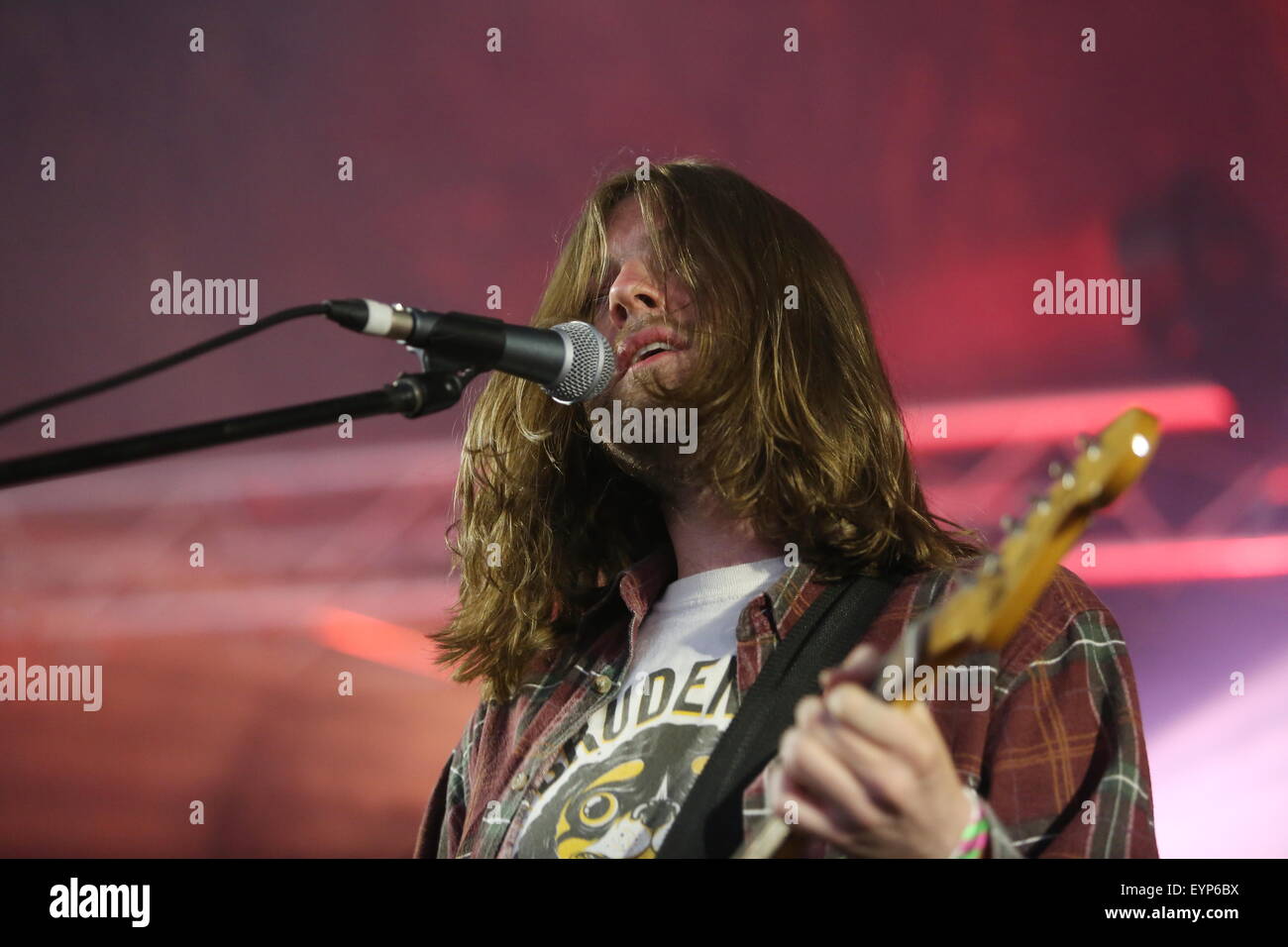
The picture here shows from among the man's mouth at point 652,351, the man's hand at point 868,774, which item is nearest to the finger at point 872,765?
the man's hand at point 868,774

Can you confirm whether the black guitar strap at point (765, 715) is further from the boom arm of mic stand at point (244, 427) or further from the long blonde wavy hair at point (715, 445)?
the boom arm of mic stand at point (244, 427)

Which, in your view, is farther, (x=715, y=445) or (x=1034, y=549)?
(x=715, y=445)

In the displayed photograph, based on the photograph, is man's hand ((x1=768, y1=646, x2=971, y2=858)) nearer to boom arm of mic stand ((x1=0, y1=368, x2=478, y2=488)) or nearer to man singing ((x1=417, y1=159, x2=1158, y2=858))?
man singing ((x1=417, y1=159, x2=1158, y2=858))

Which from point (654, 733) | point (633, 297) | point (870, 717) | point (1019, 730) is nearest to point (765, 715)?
point (654, 733)

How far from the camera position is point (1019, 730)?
57.7 inches

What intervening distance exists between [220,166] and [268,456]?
884 millimetres

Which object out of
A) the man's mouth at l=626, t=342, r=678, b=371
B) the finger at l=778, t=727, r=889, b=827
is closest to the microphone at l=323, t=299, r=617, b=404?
the man's mouth at l=626, t=342, r=678, b=371

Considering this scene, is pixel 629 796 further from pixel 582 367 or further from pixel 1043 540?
pixel 1043 540

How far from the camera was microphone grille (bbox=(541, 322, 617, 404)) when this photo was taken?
138 centimetres

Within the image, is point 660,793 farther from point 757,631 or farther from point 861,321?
point 861,321

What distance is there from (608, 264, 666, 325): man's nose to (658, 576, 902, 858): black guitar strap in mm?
540

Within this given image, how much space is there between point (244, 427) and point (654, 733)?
798 millimetres
